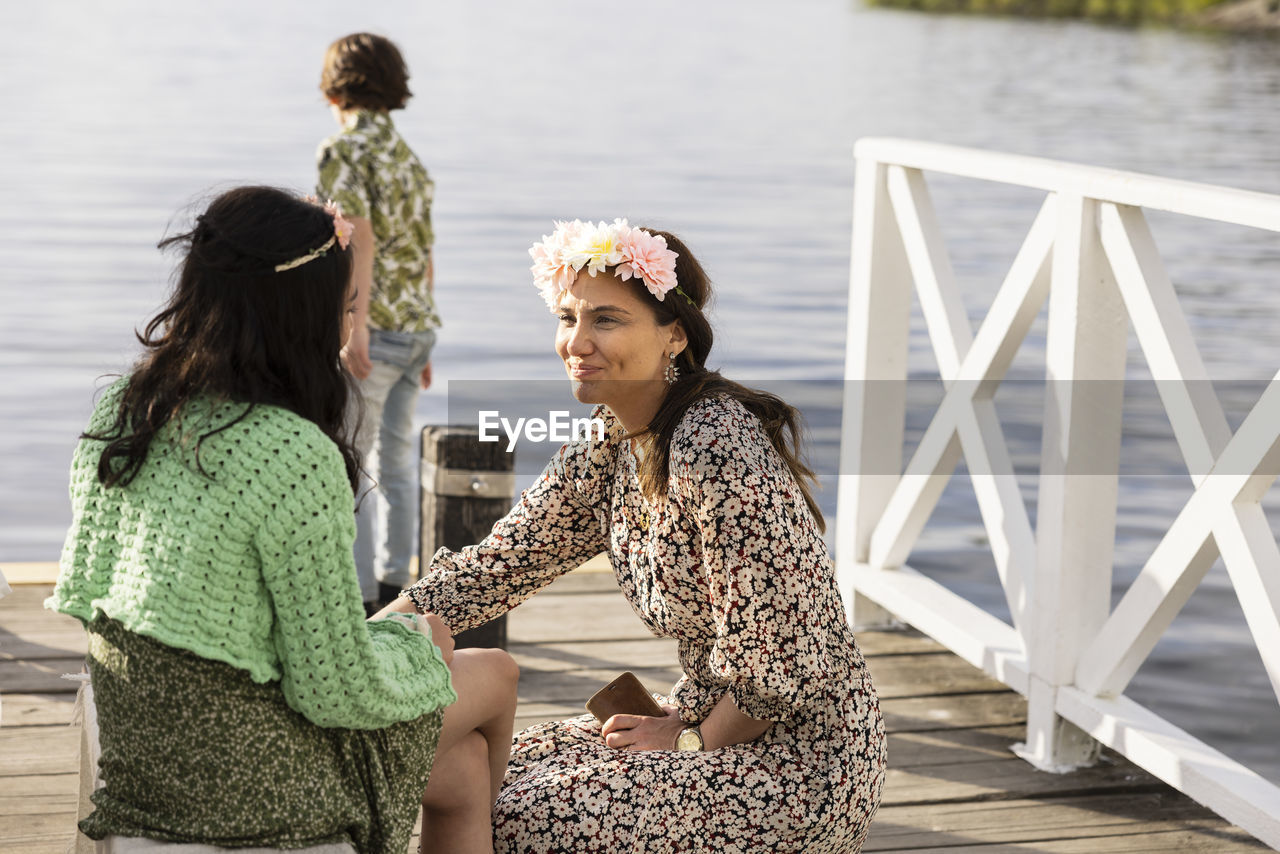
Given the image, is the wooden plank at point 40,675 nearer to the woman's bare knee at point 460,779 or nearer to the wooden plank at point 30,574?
the wooden plank at point 30,574

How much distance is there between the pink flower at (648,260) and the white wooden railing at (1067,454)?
0.92m

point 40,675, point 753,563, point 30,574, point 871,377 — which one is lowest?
point 40,675

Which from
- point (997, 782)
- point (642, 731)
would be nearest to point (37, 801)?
point (642, 731)

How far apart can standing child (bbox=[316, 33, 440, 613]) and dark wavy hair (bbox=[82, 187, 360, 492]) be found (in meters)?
1.85

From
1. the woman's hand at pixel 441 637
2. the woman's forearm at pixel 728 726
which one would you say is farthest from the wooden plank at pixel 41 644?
the woman's forearm at pixel 728 726

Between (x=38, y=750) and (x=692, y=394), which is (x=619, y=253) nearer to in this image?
(x=692, y=394)

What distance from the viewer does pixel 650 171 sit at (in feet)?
55.0

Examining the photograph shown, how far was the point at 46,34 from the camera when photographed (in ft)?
110

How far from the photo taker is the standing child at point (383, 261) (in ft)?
12.8

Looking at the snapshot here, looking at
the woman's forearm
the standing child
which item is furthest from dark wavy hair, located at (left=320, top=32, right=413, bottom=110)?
the woman's forearm

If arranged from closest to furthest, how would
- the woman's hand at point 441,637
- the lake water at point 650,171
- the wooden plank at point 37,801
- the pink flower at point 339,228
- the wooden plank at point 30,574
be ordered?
the pink flower at point 339,228
the woman's hand at point 441,637
the wooden plank at point 37,801
the wooden plank at point 30,574
the lake water at point 650,171

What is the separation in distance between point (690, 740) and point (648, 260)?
2.38 ft

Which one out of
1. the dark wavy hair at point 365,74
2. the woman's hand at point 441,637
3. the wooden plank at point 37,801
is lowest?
the wooden plank at point 37,801

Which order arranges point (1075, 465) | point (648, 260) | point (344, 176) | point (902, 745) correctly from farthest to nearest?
point (344, 176)
point (902, 745)
point (1075, 465)
point (648, 260)
